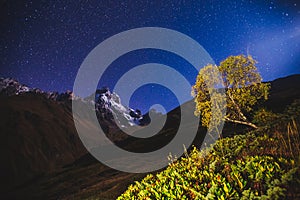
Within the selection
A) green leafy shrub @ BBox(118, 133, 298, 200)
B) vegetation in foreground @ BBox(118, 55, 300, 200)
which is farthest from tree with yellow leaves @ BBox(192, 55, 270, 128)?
green leafy shrub @ BBox(118, 133, 298, 200)

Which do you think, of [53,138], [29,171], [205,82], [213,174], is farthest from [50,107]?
[213,174]

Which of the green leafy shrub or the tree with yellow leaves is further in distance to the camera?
the tree with yellow leaves

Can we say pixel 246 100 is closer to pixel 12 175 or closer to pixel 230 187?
pixel 230 187

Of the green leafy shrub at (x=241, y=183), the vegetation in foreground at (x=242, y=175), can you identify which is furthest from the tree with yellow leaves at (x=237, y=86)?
the green leafy shrub at (x=241, y=183)

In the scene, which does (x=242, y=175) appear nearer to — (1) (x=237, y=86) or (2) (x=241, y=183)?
(2) (x=241, y=183)

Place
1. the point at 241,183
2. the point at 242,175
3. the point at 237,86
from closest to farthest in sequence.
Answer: the point at 241,183 < the point at 242,175 < the point at 237,86

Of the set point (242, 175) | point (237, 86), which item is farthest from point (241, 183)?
point (237, 86)

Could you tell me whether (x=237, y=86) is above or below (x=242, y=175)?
above

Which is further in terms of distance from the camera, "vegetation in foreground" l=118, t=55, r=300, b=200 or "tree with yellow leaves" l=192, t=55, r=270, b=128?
"tree with yellow leaves" l=192, t=55, r=270, b=128

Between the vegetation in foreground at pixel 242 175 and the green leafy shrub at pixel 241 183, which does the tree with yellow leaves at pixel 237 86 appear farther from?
the green leafy shrub at pixel 241 183

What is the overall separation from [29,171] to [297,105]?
92.1 meters

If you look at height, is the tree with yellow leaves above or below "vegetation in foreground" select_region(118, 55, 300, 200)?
above

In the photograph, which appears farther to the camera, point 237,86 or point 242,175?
→ point 237,86

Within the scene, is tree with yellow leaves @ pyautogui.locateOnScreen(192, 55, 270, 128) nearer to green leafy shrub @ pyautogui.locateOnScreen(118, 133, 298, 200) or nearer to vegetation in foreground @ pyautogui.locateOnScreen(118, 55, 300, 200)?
vegetation in foreground @ pyautogui.locateOnScreen(118, 55, 300, 200)
